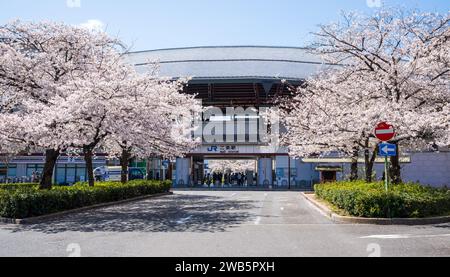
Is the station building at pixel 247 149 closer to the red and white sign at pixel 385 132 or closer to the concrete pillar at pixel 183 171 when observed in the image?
the concrete pillar at pixel 183 171

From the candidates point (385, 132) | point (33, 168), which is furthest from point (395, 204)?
point (33, 168)

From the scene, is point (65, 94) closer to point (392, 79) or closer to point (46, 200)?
point (46, 200)

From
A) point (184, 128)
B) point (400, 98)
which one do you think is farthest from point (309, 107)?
point (184, 128)

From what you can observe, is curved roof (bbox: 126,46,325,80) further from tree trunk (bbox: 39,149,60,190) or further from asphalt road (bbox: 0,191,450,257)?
asphalt road (bbox: 0,191,450,257)

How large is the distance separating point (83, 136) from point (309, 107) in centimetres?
1256

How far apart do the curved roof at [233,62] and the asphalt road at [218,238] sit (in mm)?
31428

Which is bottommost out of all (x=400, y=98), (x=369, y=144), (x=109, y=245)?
(x=109, y=245)

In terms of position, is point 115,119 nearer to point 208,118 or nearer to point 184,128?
point 184,128

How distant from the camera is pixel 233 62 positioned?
2018 inches

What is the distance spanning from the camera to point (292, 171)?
46.1 meters

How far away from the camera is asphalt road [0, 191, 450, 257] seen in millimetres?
8180
